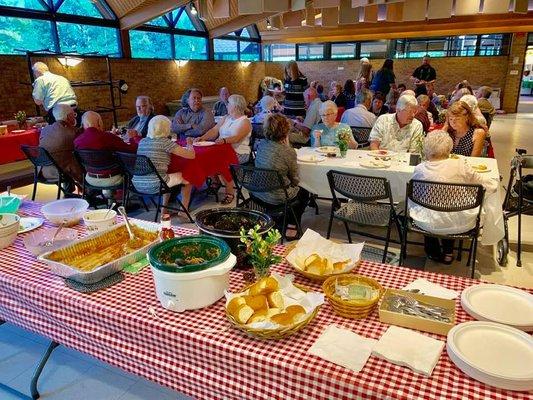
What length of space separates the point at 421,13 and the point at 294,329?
6.92m

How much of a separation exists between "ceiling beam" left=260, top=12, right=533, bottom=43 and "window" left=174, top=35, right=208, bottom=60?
11.2 ft

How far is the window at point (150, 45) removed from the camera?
31.9 ft

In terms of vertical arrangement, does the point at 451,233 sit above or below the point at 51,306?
below

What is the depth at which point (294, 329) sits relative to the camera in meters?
1.12

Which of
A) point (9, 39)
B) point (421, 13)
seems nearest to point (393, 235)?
point (421, 13)

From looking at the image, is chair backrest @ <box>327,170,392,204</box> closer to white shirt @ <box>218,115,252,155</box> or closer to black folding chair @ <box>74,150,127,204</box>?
white shirt @ <box>218,115,252,155</box>

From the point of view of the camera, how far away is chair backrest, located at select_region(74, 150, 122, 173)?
3.67m

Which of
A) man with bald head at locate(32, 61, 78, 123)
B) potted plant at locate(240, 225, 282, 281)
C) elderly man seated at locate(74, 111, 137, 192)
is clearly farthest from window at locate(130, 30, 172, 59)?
potted plant at locate(240, 225, 282, 281)

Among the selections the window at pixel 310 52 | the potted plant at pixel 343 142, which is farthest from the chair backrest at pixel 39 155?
the window at pixel 310 52

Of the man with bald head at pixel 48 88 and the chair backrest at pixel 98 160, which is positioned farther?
the man with bald head at pixel 48 88

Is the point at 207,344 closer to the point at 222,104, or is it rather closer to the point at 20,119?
the point at 222,104

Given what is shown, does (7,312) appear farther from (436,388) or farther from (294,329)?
(436,388)

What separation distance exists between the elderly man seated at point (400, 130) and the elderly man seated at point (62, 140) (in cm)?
314

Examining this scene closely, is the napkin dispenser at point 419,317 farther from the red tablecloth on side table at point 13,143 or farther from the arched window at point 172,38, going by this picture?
the arched window at point 172,38
